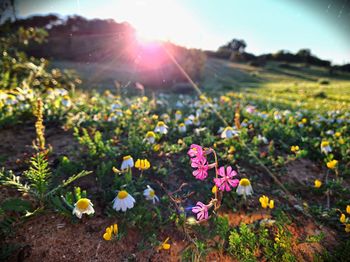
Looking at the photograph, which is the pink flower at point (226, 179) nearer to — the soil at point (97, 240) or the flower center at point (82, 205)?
the soil at point (97, 240)

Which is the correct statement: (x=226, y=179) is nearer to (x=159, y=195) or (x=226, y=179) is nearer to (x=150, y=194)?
Result: (x=150, y=194)

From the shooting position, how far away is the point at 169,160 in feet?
10.9

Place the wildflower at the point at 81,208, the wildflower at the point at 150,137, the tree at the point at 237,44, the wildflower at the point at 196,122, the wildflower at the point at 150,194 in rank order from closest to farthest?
the wildflower at the point at 81,208 < the wildflower at the point at 150,194 < the wildflower at the point at 150,137 < the wildflower at the point at 196,122 < the tree at the point at 237,44

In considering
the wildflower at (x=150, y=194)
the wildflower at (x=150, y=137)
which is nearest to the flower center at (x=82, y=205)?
the wildflower at (x=150, y=194)

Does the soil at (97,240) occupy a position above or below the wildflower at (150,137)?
below

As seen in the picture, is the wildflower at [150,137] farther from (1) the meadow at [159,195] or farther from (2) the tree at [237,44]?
(2) the tree at [237,44]

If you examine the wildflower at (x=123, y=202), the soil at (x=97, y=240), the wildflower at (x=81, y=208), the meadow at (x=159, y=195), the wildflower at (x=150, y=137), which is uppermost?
the wildflower at (x=150, y=137)

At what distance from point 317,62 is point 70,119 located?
3697 centimetres

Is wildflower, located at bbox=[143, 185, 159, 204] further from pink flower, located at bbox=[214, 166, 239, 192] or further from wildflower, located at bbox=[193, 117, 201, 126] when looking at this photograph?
wildflower, located at bbox=[193, 117, 201, 126]

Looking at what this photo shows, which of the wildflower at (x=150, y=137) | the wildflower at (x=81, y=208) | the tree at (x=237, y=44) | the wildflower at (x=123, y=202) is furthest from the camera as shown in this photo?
the tree at (x=237, y=44)

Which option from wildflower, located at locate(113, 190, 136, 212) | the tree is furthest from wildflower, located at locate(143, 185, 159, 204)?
the tree

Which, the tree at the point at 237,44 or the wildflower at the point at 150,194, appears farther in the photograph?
the tree at the point at 237,44

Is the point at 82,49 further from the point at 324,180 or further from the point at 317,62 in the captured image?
the point at 317,62

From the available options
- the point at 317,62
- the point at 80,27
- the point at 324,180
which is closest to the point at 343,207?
the point at 324,180
